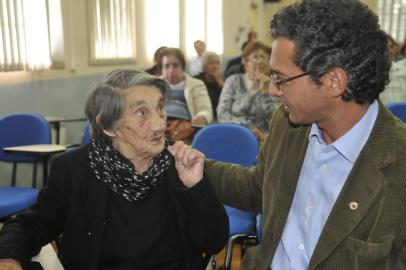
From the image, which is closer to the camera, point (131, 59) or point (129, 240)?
point (129, 240)

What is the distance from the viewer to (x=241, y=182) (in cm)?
162

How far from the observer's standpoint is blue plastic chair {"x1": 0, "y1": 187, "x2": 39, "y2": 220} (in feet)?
9.23

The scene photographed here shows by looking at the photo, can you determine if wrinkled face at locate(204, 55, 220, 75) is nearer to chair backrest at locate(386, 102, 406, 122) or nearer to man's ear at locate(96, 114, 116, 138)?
chair backrest at locate(386, 102, 406, 122)

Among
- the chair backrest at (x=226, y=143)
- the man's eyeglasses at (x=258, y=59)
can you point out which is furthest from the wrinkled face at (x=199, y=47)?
the chair backrest at (x=226, y=143)

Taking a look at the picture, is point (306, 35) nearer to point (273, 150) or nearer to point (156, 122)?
point (273, 150)

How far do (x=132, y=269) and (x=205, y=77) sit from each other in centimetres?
395

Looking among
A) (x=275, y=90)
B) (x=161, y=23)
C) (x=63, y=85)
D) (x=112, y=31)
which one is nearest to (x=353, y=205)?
(x=275, y=90)

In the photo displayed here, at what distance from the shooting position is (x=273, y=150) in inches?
59.6

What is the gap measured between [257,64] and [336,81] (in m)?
2.77

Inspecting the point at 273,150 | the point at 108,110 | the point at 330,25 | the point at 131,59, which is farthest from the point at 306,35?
the point at 131,59

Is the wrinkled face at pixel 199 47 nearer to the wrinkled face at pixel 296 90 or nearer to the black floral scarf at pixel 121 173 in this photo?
the black floral scarf at pixel 121 173

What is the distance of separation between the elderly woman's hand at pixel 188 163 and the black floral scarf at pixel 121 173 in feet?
0.40

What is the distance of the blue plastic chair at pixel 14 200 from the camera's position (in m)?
2.81

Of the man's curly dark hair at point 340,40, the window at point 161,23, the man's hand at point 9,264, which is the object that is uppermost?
the window at point 161,23
